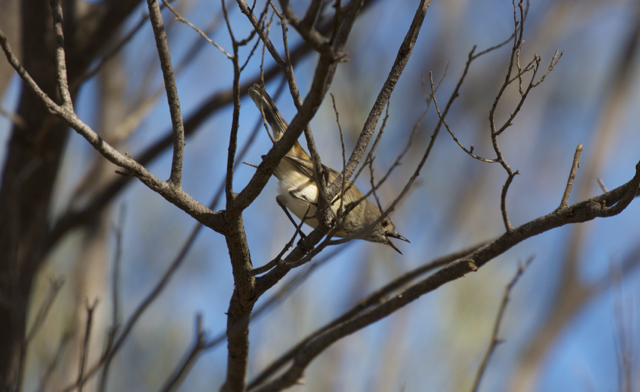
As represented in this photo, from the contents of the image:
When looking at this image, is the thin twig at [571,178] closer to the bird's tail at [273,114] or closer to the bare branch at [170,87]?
the bare branch at [170,87]

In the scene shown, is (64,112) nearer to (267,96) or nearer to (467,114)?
(267,96)

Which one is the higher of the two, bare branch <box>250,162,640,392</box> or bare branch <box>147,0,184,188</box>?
bare branch <box>147,0,184,188</box>

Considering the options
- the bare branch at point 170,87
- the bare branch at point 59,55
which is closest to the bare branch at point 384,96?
the bare branch at point 170,87

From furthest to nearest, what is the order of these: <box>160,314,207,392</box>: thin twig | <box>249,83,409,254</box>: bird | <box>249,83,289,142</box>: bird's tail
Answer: <box>249,83,409,254</box>: bird, <box>249,83,289,142</box>: bird's tail, <box>160,314,207,392</box>: thin twig

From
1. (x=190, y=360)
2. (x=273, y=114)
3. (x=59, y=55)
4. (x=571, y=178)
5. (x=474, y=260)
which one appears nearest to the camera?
(x=59, y=55)

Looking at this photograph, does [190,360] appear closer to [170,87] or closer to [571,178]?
[170,87]

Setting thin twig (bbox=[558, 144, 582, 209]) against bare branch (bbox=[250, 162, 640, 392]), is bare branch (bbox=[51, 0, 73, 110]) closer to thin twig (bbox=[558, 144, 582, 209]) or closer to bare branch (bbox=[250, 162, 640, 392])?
bare branch (bbox=[250, 162, 640, 392])

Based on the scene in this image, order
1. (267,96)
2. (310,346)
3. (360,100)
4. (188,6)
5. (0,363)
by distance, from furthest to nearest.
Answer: (360,100) → (188,6) → (0,363) → (267,96) → (310,346)

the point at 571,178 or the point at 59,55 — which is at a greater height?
the point at 59,55

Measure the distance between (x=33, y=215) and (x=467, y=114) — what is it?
820 centimetres

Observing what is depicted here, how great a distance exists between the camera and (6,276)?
3371 millimetres

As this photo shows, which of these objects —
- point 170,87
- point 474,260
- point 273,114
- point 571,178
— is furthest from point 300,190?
point 571,178

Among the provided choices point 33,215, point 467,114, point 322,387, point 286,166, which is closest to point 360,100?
point 467,114

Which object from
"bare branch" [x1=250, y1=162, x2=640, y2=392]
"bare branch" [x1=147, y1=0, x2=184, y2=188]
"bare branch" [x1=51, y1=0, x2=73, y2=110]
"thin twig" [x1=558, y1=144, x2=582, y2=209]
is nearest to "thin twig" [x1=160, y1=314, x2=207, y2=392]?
"bare branch" [x1=250, y1=162, x2=640, y2=392]
